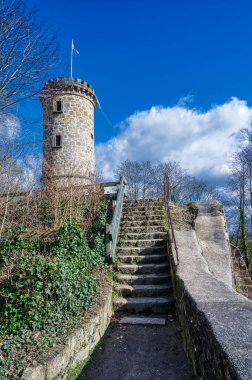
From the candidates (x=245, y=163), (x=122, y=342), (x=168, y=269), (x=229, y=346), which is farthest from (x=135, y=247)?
(x=245, y=163)

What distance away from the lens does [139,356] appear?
365 centimetres

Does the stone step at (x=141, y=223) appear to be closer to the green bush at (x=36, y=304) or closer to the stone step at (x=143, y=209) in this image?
the stone step at (x=143, y=209)

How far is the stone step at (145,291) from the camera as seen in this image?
5250 millimetres

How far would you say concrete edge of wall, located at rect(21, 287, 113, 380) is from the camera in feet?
8.37

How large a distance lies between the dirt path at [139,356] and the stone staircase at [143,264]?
49cm

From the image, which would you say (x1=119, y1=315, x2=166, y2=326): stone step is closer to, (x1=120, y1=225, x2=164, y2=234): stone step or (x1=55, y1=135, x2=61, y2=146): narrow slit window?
(x1=120, y1=225, x2=164, y2=234): stone step

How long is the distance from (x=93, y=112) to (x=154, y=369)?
58.4ft

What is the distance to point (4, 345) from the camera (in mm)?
2613

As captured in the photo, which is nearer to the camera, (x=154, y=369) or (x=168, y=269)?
(x=154, y=369)

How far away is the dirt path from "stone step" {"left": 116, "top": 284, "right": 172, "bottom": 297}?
74cm

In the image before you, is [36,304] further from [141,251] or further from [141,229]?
[141,229]

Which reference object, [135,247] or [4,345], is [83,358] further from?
[135,247]

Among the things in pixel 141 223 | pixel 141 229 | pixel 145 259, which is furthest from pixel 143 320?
pixel 141 223

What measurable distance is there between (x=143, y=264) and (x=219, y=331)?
4.26m
